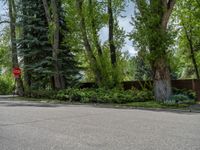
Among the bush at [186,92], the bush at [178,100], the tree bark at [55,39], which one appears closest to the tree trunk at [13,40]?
the tree bark at [55,39]

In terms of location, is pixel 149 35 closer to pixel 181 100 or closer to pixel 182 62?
pixel 181 100

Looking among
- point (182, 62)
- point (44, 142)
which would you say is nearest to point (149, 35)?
point (44, 142)

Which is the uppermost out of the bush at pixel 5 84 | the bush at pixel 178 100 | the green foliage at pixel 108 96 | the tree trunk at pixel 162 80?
the bush at pixel 5 84

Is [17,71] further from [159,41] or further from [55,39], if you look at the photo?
[159,41]

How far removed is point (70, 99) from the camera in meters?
24.6

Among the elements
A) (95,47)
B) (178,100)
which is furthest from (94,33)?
(178,100)

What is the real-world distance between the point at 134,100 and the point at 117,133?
1277 cm

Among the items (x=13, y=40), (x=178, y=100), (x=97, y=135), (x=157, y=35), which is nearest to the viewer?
(x=97, y=135)

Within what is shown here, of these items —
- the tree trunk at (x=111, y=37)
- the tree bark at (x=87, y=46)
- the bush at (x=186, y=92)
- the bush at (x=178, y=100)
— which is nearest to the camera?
the bush at (x=178, y=100)

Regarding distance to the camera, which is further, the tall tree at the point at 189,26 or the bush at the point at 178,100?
the tall tree at the point at 189,26

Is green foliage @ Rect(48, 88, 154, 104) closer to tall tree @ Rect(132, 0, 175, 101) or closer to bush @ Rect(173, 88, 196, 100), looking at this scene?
tall tree @ Rect(132, 0, 175, 101)

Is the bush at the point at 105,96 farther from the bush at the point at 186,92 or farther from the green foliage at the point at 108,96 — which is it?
the bush at the point at 186,92

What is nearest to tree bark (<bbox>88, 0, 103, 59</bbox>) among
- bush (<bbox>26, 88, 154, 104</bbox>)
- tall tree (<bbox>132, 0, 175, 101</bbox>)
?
bush (<bbox>26, 88, 154, 104</bbox>)

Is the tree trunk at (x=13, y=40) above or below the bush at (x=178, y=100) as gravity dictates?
above
